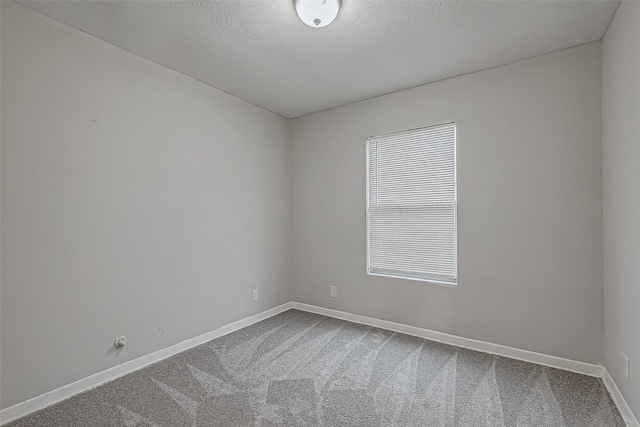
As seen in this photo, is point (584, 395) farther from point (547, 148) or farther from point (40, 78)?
point (40, 78)

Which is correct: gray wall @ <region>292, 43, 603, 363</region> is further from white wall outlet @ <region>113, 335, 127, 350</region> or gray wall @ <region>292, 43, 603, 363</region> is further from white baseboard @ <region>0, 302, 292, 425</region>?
white wall outlet @ <region>113, 335, 127, 350</region>

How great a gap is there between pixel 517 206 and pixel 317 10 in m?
2.17

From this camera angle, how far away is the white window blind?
9.82 ft

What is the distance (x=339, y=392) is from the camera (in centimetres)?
213

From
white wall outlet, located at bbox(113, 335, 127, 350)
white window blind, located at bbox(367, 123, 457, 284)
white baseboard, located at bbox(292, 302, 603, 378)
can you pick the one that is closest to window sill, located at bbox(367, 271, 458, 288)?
white window blind, located at bbox(367, 123, 457, 284)

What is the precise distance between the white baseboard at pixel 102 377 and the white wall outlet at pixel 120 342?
0.14 meters

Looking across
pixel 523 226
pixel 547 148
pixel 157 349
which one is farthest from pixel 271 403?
pixel 547 148

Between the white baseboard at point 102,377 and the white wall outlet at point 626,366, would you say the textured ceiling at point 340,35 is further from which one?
the white baseboard at point 102,377

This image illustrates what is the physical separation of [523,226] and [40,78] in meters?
3.67

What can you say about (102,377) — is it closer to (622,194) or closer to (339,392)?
(339,392)

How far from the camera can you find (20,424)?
1.82 meters

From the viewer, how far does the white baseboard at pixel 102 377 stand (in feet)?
6.17

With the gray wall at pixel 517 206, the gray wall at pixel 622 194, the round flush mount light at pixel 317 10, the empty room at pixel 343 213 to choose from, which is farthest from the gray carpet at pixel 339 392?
the round flush mount light at pixel 317 10

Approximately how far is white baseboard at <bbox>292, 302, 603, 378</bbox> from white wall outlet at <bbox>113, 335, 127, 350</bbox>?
6.83 ft
